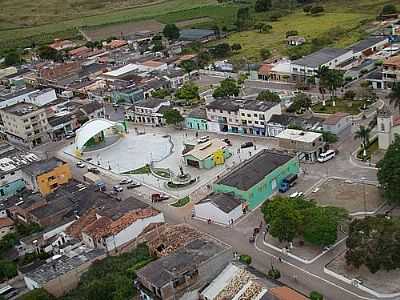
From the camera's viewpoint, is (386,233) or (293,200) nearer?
(386,233)

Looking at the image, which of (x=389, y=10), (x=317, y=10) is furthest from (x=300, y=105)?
(x=317, y=10)

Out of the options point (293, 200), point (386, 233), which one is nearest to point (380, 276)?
point (386, 233)

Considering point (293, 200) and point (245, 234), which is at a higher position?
point (293, 200)

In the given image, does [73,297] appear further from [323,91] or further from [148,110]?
[323,91]

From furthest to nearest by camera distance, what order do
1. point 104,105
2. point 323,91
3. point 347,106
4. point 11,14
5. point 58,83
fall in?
point 11,14
point 58,83
point 104,105
point 323,91
point 347,106

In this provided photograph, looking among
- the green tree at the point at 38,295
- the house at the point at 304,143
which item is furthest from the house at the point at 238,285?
the house at the point at 304,143

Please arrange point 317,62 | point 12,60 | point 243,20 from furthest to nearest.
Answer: point 243,20, point 12,60, point 317,62

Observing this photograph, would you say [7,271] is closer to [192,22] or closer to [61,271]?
[61,271]
